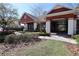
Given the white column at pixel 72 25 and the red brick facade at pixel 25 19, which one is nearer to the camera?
the red brick facade at pixel 25 19

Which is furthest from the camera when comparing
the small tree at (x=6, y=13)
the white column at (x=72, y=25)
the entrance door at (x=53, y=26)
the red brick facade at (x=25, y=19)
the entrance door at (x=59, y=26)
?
the white column at (x=72, y=25)

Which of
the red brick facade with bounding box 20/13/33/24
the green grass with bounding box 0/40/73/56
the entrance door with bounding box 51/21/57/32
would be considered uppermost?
the red brick facade with bounding box 20/13/33/24

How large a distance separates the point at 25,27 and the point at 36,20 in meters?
0.80

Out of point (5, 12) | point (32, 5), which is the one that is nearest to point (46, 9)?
point (32, 5)

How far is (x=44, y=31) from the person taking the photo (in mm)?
9156

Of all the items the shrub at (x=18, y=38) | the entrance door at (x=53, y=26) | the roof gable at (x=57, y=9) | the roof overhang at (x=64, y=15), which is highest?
the roof gable at (x=57, y=9)

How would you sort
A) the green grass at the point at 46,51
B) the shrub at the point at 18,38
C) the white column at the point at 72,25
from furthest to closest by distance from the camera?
the white column at the point at 72,25 → the shrub at the point at 18,38 → the green grass at the point at 46,51

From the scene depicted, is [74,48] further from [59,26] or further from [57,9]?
[57,9]

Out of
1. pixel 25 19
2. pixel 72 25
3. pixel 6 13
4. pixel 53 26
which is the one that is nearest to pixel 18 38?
pixel 25 19

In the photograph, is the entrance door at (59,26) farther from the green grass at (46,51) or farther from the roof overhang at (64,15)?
the green grass at (46,51)

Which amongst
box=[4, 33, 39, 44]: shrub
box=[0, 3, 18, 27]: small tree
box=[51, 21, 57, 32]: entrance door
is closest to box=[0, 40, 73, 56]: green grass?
box=[4, 33, 39, 44]: shrub

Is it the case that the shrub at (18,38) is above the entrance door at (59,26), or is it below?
below

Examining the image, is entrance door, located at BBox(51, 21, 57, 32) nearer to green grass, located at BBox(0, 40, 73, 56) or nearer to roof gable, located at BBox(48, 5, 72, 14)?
roof gable, located at BBox(48, 5, 72, 14)

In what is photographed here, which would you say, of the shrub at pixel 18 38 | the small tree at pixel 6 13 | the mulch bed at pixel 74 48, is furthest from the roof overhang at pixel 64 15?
the small tree at pixel 6 13
